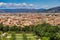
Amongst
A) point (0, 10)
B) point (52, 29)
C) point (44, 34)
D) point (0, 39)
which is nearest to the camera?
point (0, 39)

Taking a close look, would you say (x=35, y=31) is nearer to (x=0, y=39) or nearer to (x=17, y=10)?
(x=0, y=39)

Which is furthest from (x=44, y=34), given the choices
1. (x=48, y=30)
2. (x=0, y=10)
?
(x=0, y=10)

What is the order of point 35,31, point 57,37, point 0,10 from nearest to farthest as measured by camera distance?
point 57,37 → point 35,31 → point 0,10

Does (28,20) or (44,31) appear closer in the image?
(44,31)

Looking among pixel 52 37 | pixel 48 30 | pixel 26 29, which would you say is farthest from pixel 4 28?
pixel 52 37

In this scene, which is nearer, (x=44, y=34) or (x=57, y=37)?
(x=57, y=37)

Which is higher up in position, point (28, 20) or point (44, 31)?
point (28, 20)

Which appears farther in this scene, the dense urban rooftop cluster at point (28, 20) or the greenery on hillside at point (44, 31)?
the dense urban rooftop cluster at point (28, 20)

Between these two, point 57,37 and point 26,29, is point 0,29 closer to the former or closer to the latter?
point 26,29

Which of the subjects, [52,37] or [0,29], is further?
[0,29]

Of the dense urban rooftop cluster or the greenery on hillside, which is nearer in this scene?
the greenery on hillside
